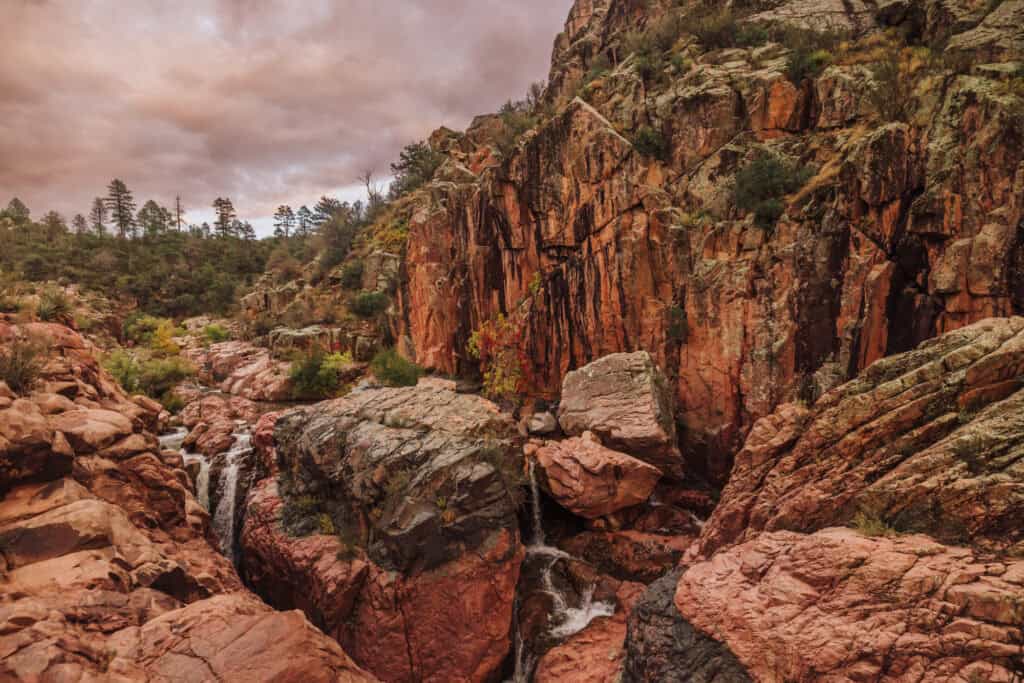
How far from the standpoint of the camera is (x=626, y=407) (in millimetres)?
14625

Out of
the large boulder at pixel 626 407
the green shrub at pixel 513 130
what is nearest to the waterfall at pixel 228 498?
the large boulder at pixel 626 407

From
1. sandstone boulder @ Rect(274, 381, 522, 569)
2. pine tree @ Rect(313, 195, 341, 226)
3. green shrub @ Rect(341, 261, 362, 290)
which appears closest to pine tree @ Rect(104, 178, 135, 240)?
pine tree @ Rect(313, 195, 341, 226)

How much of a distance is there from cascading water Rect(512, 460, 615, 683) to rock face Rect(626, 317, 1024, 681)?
116 inches

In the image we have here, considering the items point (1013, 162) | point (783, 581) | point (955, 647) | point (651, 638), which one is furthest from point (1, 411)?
point (1013, 162)

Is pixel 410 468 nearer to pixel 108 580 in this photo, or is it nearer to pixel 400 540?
pixel 400 540

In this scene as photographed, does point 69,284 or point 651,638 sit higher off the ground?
point 69,284

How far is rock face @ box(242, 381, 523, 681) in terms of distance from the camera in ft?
31.7

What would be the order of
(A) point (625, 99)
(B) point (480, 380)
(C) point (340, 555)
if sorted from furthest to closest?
(B) point (480, 380), (A) point (625, 99), (C) point (340, 555)

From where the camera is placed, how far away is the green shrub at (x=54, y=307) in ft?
36.5

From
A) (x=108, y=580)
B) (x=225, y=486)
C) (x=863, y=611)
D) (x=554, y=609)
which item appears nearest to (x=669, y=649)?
(x=863, y=611)

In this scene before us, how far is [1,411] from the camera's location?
667cm

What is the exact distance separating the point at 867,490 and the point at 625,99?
2119cm

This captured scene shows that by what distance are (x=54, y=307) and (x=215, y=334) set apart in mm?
29313

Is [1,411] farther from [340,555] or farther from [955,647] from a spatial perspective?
[955,647]
